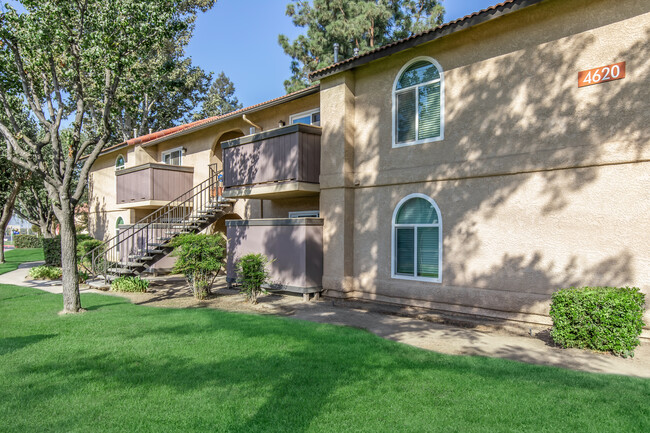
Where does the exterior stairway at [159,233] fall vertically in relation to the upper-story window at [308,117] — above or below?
below

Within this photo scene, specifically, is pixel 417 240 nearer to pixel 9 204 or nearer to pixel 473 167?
pixel 473 167

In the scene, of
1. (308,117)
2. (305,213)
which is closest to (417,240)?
(305,213)

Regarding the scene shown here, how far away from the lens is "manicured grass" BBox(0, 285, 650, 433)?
424 centimetres

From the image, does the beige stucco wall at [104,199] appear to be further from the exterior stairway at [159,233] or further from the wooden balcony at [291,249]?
the wooden balcony at [291,249]

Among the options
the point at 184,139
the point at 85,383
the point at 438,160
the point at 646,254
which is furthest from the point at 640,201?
the point at 184,139

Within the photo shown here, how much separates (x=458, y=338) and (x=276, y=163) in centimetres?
702

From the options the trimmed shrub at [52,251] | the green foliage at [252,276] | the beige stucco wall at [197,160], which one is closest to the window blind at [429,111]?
the beige stucco wall at [197,160]

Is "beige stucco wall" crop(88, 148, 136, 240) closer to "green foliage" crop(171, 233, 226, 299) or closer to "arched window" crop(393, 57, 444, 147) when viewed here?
"green foliage" crop(171, 233, 226, 299)

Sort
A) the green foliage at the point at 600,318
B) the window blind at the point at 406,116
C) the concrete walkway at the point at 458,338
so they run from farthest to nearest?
the window blind at the point at 406,116, the green foliage at the point at 600,318, the concrete walkway at the point at 458,338

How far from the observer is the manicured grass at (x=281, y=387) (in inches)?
167

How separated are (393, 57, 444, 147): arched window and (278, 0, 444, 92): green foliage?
61.0 ft

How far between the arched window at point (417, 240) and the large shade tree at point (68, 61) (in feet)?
22.9

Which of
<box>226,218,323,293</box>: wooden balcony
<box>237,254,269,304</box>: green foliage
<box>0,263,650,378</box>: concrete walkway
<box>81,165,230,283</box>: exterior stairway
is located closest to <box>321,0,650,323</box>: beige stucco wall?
<box>0,263,650,378</box>: concrete walkway

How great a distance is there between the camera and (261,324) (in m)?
8.57
